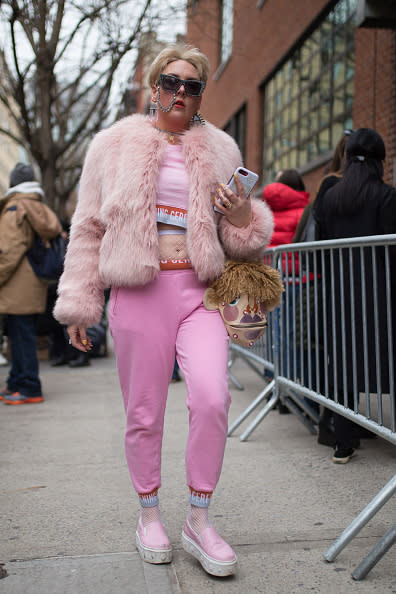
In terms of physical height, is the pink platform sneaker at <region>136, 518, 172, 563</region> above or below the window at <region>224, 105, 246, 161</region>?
below

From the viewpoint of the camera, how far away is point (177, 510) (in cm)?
319

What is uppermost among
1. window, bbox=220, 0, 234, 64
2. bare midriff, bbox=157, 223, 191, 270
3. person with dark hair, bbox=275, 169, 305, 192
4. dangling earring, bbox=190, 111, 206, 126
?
window, bbox=220, 0, 234, 64

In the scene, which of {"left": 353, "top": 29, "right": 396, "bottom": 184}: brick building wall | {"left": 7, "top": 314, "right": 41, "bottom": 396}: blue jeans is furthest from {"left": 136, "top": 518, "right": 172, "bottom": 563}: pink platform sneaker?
{"left": 353, "top": 29, "right": 396, "bottom": 184}: brick building wall

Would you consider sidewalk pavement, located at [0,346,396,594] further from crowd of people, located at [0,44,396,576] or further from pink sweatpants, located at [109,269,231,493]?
pink sweatpants, located at [109,269,231,493]

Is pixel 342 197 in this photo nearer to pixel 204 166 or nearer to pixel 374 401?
pixel 374 401

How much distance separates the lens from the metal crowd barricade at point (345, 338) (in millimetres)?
2857

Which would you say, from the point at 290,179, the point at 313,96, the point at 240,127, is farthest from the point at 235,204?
the point at 240,127

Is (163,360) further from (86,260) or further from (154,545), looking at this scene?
(154,545)

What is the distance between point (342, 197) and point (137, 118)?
1.69m

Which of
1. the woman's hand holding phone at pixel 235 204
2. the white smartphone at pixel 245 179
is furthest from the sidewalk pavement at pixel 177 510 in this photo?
the white smartphone at pixel 245 179

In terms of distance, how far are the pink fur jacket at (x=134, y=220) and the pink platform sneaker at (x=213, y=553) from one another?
100cm

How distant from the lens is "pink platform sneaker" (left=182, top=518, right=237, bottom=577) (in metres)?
2.45

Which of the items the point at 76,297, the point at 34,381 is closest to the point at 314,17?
the point at 34,381

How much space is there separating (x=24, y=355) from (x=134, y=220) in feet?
12.4
